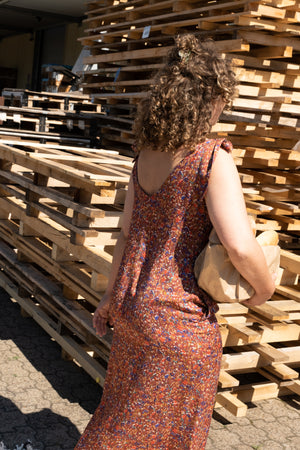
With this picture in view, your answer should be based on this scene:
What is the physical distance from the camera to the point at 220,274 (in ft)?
7.00

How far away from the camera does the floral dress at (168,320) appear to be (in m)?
2.18

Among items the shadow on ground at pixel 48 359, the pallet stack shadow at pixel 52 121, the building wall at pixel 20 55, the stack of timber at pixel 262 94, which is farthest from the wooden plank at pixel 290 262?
the building wall at pixel 20 55

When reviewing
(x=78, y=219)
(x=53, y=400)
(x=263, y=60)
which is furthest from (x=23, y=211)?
(x=263, y=60)

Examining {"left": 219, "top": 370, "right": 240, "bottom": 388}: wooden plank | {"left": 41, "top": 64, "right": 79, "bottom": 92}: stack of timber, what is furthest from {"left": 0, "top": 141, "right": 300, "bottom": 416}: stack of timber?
{"left": 41, "top": 64, "right": 79, "bottom": 92}: stack of timber

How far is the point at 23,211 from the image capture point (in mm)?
5160

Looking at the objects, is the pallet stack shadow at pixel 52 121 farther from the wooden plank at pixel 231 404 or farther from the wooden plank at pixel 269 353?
the wooden plank at pixel 231 404

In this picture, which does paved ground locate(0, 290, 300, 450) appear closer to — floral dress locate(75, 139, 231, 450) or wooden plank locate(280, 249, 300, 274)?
wooden plank locate(280, 249, 300, 274)

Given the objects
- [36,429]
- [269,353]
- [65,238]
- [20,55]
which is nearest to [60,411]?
[36,429]

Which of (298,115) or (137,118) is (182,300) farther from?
(298,115)

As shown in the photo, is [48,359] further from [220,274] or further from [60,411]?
[220,274]

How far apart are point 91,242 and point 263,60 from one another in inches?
83.3

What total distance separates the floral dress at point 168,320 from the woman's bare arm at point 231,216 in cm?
4

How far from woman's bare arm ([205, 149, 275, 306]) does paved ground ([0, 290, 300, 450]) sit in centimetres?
185

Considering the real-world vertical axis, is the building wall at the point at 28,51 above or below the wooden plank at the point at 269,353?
above
